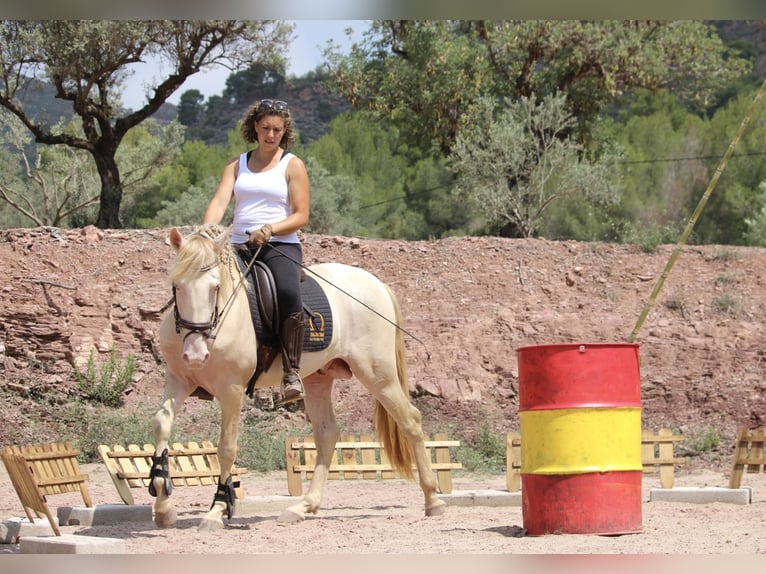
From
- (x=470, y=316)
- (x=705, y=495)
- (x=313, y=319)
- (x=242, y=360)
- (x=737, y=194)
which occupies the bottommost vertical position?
(x=705, y=495)

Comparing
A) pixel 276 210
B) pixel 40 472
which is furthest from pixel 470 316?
pixel 40 472

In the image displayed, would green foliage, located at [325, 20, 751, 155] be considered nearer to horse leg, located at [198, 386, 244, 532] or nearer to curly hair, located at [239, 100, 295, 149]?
curly hair, located at [239, 100, 295, 149]

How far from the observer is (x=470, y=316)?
19.3 metres

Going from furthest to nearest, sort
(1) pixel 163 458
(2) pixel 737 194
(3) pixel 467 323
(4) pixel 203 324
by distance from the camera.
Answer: (2) pixel 737 194 → (3) pixel 467 323 → (1) pixel 163 458 → (4) pixel 203 324

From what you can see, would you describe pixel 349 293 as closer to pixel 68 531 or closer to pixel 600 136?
pixel 68 531

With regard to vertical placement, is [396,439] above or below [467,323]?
below

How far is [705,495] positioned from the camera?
33.9 ft

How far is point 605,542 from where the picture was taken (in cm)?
738

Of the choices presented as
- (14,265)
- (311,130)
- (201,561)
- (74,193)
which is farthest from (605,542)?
(311,130)

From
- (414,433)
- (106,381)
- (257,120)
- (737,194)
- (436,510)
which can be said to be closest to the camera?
(257,120)

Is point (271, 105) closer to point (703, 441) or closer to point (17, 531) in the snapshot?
point (17, 531)

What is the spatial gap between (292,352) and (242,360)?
0.45 meters

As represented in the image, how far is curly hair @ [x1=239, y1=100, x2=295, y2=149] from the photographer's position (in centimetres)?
902

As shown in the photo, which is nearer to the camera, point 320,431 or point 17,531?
point 17,531
